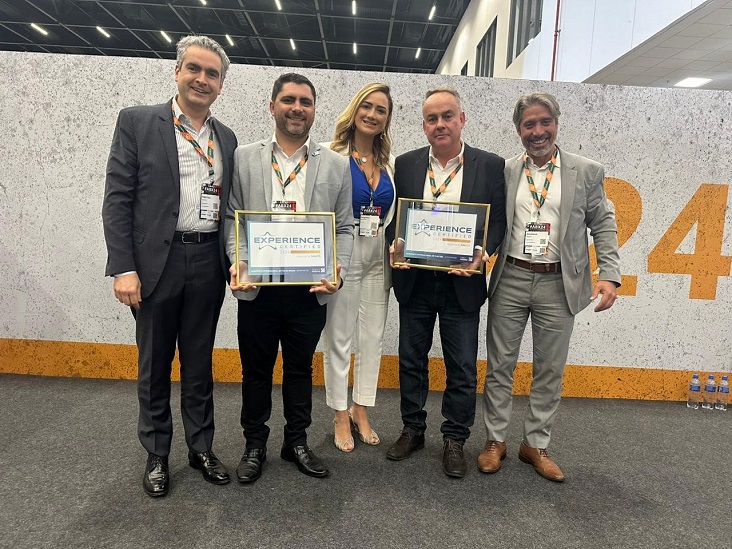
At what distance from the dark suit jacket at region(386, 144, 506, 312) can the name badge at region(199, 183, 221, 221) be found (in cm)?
91

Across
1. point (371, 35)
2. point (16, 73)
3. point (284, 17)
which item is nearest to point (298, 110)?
point (16, 73)

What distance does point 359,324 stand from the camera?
2709mm

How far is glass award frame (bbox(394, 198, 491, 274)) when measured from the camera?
2297 mm

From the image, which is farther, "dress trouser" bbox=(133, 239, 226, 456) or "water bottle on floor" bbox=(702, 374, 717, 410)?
"water bottle on floor" bbox=(702, 374, 717, 410)

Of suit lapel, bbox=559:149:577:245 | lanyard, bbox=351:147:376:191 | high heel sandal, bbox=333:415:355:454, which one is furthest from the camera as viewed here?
high heel sandal, bbox=333:415:355:454

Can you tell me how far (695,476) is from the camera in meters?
2.55

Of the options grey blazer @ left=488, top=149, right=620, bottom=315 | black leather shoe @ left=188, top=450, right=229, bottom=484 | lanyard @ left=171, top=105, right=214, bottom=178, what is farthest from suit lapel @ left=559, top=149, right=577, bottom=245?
black leather shoe @ left=188, top=450, right=229, bottom=484

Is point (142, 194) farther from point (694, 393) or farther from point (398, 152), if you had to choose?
point (694, 393)

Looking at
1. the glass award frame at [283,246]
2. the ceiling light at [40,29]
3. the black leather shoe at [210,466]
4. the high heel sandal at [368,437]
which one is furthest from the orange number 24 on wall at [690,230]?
the ceiling light at [40,29]

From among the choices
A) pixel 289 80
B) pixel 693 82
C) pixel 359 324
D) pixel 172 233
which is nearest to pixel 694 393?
pixel 359 324

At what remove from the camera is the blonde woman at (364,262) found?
2455 mm

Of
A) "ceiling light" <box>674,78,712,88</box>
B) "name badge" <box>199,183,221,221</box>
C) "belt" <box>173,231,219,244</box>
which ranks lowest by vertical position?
"belt" <box>173,231,219,244</box>

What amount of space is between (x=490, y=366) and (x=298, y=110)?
1.62 meters

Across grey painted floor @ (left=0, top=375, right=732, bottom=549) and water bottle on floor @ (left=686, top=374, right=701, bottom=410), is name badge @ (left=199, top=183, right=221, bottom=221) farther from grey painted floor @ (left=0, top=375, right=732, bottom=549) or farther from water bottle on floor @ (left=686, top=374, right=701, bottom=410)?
water bottle on floor @ (left=686, top=374, right=701, bottom=410)
